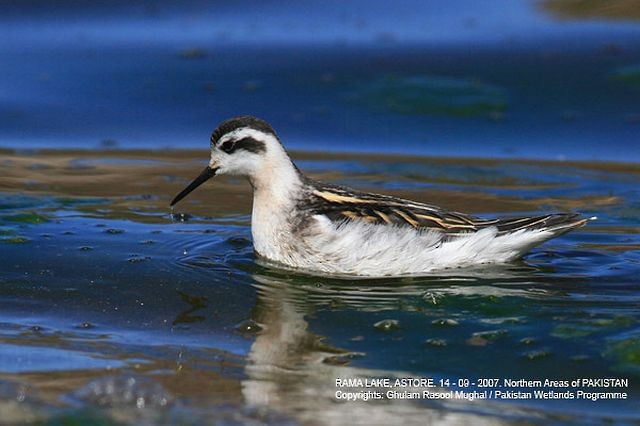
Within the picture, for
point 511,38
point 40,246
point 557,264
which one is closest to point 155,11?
point 511,38

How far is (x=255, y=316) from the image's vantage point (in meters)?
7.45

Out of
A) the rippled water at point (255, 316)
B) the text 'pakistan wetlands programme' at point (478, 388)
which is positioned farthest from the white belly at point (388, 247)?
the text 'pakistan wetlands programme' at point (478, 388)

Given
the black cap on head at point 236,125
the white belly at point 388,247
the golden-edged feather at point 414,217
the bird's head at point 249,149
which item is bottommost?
the white belly at point 388,247

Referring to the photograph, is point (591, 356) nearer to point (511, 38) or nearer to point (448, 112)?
point (448, 112)

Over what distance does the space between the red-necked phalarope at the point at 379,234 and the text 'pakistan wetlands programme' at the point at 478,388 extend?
1.98 m

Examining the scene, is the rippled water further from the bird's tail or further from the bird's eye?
the bird's eye

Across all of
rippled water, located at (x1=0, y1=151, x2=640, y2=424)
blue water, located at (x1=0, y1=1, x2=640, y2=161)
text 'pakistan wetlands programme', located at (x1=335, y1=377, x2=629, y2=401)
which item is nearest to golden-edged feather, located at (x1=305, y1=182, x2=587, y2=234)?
rippled water, located at (x1=0, y1=151, x2=640, y2=424)

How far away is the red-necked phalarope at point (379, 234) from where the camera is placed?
8.26m

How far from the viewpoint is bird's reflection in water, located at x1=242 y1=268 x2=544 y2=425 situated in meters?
5.82

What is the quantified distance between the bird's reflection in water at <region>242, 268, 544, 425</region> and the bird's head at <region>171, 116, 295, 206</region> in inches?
36.7

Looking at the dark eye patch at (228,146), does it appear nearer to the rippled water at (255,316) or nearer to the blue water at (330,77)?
the rippled water at (255,316)

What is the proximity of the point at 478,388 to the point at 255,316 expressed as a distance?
5.70ft

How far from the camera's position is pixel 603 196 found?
10367mm

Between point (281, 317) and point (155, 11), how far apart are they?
344 inches
